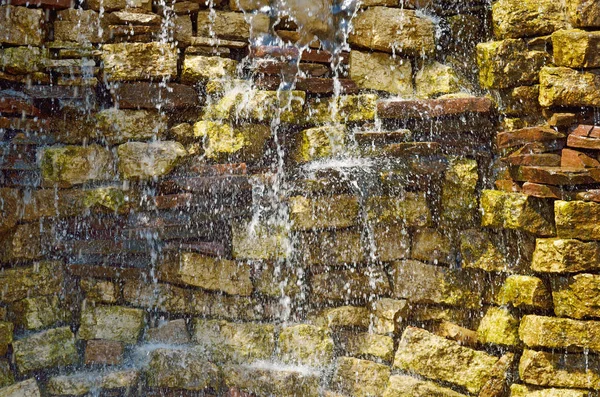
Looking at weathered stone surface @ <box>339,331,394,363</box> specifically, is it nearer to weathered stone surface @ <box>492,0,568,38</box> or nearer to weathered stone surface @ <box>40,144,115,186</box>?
weathered stone surface @ <box>40,144,115,186</box>

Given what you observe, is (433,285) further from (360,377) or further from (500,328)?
(360,377)

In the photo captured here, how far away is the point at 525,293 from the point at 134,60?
2.58 meters

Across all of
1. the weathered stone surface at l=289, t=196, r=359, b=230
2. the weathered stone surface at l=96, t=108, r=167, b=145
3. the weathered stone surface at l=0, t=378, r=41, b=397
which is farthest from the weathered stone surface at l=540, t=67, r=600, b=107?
the weathered stone surface at l=0, t=378, r=41, b=397

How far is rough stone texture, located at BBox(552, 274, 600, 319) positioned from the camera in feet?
11.0

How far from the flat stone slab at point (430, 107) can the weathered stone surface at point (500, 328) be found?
3.66 ft

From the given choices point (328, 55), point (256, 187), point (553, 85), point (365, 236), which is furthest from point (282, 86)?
point (553, 85)

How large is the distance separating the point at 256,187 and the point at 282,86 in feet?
2.06

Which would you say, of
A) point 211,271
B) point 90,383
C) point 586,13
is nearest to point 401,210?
point 211,271

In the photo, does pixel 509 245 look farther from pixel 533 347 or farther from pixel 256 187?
pixel 256 187

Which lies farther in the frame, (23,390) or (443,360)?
(23,390)

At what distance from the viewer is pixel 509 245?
3.75 meters

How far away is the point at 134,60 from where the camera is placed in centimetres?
404

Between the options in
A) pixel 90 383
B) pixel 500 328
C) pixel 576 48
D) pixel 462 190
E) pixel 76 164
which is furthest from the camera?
pixel 76 164

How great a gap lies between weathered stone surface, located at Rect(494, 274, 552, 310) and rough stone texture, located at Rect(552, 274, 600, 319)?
0.08 m
